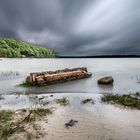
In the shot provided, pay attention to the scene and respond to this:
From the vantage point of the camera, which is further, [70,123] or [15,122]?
[70,123]

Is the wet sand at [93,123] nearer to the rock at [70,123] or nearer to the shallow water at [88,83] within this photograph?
the rock at [70,123]

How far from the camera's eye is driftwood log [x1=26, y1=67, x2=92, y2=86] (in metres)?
20.9

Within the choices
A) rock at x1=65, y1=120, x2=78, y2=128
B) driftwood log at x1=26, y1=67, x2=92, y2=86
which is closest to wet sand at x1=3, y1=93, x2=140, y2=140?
rock at x1=65, y1=120, x2=78, y2=128

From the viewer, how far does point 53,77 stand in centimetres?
2278

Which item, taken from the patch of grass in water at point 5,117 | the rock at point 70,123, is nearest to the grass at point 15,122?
the patch of grass in water at point 5,117

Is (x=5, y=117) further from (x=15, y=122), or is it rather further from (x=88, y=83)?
(x=88, y=83)

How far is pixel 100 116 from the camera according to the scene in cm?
941

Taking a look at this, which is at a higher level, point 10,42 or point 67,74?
point 10,42

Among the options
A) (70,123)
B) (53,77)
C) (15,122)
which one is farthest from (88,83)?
(15,122)

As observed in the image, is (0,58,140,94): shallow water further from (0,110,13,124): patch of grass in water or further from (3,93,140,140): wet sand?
(0,110,13,124): patch of grass in water

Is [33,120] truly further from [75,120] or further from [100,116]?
[100,116]

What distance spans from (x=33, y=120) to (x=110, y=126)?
10.7 feet

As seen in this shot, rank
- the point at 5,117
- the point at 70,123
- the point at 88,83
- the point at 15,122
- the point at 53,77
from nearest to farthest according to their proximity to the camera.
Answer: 1. the point at 15,122
2. the point at 70,123
3. the point at 5,117
4. the point at 53,77
5. the point at 88,83

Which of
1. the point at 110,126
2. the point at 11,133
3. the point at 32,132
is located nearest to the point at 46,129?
the point at 32,132
